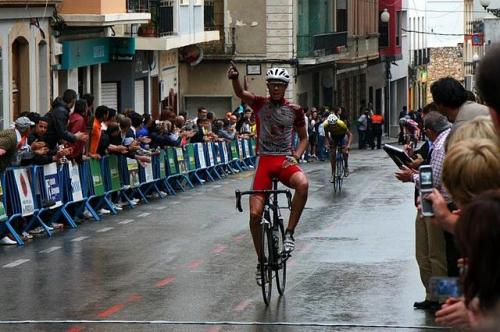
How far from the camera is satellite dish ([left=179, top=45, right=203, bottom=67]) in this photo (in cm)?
5078

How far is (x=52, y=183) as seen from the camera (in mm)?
20234

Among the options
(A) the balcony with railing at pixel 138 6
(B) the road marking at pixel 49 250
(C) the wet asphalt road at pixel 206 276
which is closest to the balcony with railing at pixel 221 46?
(A) the balcony with railing at pixel 138 6

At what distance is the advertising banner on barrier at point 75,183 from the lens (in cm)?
2127

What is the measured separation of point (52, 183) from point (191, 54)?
3091cm

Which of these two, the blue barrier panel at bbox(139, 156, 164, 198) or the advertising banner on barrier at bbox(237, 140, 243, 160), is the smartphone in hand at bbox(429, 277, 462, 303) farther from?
the advertising banner on barrier at bbox(237, 140, 243, 160)

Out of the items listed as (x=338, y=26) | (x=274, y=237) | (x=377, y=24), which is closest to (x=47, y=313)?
(x=274, y=237)

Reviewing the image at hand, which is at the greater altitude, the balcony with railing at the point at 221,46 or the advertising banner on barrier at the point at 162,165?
the balcony with railing at the point at 221,46

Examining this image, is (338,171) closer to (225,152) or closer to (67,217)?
(225,152)

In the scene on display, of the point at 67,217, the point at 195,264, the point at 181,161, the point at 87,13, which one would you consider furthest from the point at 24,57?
the point at 195,264

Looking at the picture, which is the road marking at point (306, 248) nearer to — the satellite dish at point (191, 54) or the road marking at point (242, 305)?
the road marking at point (242, 305)

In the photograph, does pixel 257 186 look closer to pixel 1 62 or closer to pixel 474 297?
pixel 474 297

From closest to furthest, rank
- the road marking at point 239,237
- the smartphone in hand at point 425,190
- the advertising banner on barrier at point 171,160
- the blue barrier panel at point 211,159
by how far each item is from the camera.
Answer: the smartphone in hand at point 425,190
the road marking at point 239,237
the advertising banner on barrier at point 171,160
the blue barrier panel at point 211,159

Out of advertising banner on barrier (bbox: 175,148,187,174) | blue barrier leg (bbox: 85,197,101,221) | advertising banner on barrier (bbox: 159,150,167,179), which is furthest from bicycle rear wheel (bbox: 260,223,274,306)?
advertising banner on barrier (bbox: 175,148,187,174)

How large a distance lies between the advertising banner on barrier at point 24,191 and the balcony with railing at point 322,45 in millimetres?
39512
